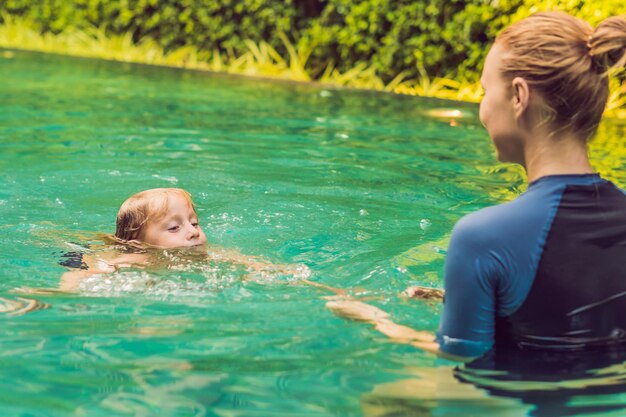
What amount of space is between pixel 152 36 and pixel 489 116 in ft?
45.3

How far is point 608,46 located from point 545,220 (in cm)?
53

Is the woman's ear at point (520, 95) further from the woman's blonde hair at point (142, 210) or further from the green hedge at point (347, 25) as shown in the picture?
the green hedge at point (347, 25)

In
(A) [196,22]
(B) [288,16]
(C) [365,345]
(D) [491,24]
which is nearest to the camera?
(C) [365,345]

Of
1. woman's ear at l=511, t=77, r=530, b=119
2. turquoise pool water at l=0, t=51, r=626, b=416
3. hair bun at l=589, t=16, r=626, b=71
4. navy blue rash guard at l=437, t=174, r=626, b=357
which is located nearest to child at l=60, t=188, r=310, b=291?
turquoise pool water at l=0, t=51, r=626, b=416

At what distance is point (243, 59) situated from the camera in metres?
14.2

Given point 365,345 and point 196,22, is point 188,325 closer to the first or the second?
point 365,345

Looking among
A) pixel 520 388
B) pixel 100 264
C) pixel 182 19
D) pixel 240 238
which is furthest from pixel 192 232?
pixel 182 19

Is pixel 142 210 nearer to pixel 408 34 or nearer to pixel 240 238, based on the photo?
pixel 240 238

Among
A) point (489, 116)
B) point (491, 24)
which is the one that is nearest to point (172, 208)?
point (489, 116)

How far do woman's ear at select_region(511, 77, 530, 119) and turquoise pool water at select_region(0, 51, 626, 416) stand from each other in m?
0.87

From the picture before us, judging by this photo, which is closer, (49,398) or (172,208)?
(49,398)

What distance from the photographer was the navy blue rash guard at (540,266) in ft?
8.92

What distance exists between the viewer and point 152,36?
52.5ft

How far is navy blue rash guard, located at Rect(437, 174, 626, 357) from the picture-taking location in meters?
2.72
